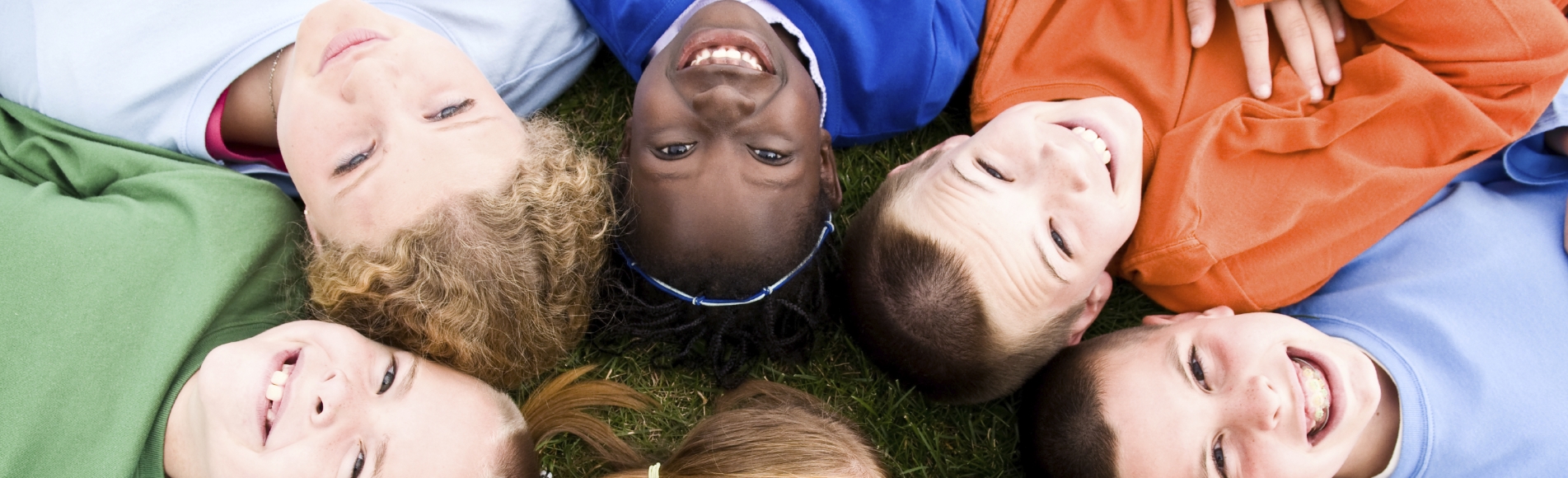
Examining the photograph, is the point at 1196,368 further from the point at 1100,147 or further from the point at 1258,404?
the point at 1100,147

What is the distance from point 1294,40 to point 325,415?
281 centimetres

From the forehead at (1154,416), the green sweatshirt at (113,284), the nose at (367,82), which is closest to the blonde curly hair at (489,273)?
the green sweatshirt at (113,284)

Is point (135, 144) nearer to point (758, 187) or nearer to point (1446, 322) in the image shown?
point (758, 187)

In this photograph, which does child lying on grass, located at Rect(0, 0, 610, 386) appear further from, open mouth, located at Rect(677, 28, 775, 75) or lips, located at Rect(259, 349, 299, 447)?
open mouth, located at Rect(677, 28, 775, 75)

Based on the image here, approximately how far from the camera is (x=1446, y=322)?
2338 mm

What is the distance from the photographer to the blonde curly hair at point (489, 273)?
78.6 inches

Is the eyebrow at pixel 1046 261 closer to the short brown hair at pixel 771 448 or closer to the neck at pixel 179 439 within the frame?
the short brown hair at pixel 771 448

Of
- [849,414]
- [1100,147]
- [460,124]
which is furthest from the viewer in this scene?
[849,414]

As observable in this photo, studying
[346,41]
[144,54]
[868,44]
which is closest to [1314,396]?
[868,44]

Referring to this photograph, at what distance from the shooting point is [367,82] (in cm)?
196

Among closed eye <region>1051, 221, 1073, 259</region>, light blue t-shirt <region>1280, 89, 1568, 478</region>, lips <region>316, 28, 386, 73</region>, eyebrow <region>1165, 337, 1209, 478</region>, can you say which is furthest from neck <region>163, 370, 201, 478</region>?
light blue t-shirt <region>1280, 89, 1568, 478</region>

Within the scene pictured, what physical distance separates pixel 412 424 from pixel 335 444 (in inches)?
6.3

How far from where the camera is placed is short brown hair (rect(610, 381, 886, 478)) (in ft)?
6.37

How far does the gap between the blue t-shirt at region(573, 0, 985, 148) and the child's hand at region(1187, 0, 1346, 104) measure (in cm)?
75
